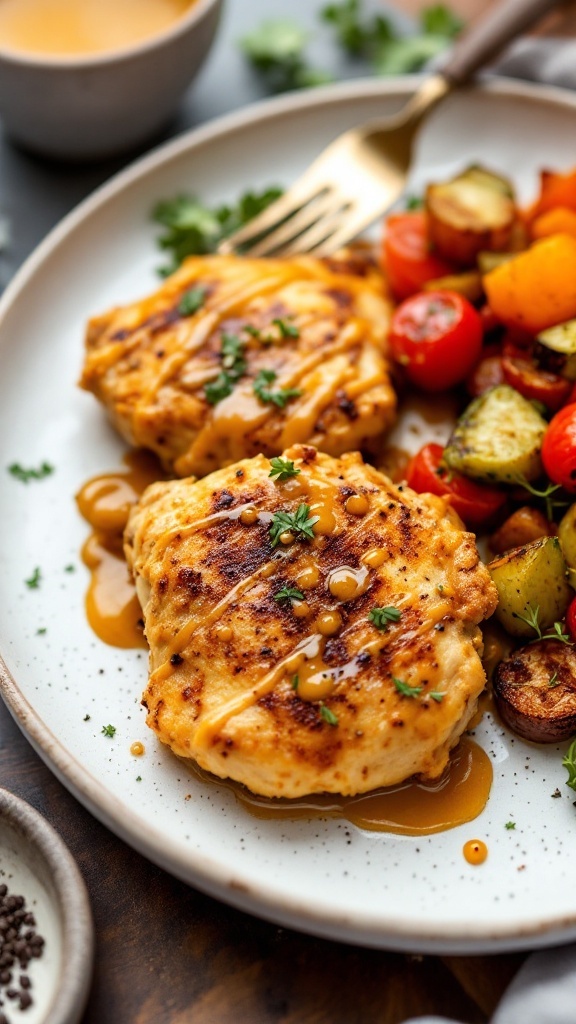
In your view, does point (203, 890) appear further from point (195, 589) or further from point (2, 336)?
point (2, 336)

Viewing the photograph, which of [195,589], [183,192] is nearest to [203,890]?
[195,589]

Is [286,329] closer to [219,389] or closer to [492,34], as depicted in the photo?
[219,389]

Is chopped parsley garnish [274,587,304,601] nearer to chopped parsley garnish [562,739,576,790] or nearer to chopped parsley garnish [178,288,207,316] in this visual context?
chopped parsley garnish [562,739,576,790]

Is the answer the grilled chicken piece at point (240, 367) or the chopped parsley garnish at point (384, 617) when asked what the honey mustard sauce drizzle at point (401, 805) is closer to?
the chopped parsley garnish at point (384, 617)

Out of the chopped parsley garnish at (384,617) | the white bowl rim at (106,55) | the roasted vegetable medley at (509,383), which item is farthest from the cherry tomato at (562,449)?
the white bowl rim at (106,55)

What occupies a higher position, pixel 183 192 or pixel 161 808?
pixel 183 192

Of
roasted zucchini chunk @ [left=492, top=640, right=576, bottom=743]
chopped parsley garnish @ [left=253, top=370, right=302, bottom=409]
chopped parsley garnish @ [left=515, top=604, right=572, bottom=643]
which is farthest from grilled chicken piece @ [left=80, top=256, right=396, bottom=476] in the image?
roasted zucchini chunk @ [left=492, top=640, right=576, bottom=743]

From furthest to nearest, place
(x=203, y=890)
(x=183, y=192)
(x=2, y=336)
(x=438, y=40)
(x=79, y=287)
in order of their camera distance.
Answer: (x=438, y=40) < (x=183, y=192) < (x=79, y=287) < (x=2, y=336) < (x=203, y=890)
